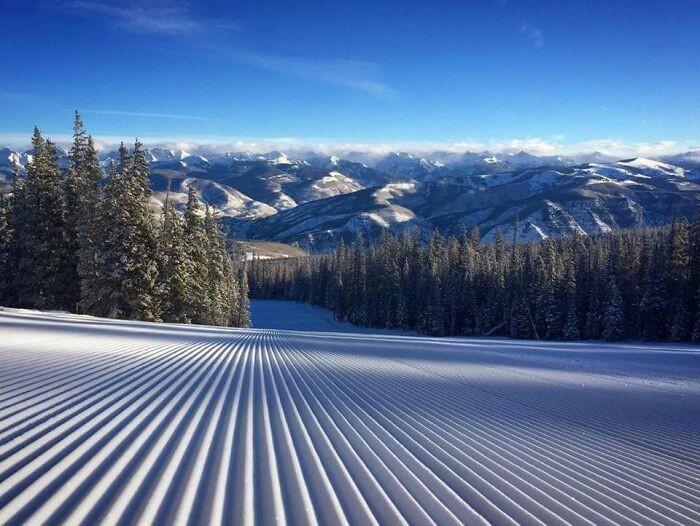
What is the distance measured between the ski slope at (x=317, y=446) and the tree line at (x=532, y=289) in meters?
37.8

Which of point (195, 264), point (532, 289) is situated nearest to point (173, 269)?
A: point (195, 264)

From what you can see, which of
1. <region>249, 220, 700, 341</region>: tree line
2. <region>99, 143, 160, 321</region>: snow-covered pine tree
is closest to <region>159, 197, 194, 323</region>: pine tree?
<region>99, 143, 160, 321</region>: snow-covered pine tree

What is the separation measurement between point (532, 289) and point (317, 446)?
172ft

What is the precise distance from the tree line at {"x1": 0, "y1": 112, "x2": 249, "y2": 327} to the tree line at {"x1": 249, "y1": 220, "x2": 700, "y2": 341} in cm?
3752

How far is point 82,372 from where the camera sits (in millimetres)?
9305

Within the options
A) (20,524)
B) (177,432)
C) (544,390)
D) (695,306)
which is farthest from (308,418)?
(695,306)

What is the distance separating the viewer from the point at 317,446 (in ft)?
19.4

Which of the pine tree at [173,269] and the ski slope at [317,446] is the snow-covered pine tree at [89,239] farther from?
the ski slope at [317,446]

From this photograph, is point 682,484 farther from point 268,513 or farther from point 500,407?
point 268,513

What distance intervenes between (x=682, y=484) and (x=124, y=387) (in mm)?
8592

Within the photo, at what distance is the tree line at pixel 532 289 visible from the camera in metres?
45.1

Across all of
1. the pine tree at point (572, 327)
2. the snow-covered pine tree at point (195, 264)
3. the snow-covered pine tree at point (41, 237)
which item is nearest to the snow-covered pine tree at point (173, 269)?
the snow-covered pine tree at point (195, 264)

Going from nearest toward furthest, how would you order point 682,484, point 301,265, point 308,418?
1. point 682,484
2. point 308,418
3. point 301,265

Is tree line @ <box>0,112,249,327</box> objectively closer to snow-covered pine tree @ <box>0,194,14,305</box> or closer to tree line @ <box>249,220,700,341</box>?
snow-covered pine tree @ <box>0,194,14,305</box>
